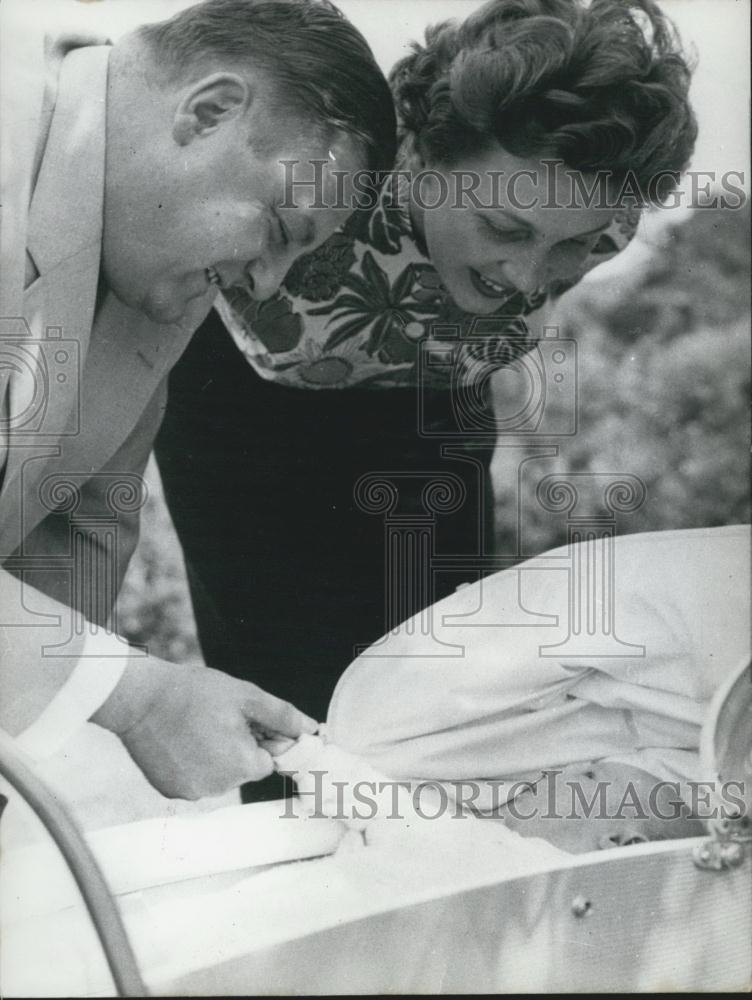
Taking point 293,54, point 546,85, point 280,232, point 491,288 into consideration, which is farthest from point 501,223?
point 293,54

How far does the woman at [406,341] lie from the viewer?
3.07m

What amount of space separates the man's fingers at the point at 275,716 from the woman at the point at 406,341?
28 millimetres

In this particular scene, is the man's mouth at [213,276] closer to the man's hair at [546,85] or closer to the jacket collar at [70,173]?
the jacket collar at [70,173]

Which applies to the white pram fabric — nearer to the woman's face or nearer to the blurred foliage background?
the blurred foliage background

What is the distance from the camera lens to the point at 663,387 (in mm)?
3148

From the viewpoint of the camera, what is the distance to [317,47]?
120 inches

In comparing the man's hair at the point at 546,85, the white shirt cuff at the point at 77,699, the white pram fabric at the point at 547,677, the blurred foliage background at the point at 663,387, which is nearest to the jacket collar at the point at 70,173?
the man's hair at the point at 546,85

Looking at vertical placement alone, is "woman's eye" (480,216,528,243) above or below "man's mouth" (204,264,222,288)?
above

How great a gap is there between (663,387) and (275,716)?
1293mm

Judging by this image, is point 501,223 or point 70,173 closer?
point 70,173

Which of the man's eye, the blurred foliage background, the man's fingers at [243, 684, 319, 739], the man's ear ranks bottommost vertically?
the man's fingers at [243, 684, 319, 739]

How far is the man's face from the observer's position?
3.04m

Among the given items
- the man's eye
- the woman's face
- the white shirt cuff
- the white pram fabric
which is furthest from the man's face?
the white pram fabric

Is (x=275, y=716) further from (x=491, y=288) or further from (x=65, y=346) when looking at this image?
(x=491, y=288)
